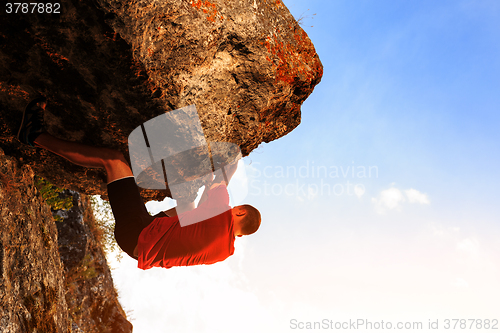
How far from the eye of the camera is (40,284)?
11.7 feet

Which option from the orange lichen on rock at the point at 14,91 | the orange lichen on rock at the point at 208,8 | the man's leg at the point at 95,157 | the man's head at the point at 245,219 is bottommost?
the man's head at the point at 245,219

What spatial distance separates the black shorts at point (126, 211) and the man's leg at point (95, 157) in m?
0.11

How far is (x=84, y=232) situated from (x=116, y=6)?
22.2 ft

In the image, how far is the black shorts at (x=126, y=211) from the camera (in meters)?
3.35

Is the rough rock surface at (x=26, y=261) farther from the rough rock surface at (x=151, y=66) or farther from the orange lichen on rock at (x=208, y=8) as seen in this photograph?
the orange lichen on rock at (x=208, y=8)

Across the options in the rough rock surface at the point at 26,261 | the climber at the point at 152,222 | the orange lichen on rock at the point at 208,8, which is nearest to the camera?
the orange lichen on rock at the point at 208,8

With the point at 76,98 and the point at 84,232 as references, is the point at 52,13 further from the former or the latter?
the point at 84,232

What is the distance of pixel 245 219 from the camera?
3.33m

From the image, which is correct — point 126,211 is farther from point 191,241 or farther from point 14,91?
point 14,91

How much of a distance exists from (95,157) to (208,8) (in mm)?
2192

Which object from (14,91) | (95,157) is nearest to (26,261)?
(95,157)

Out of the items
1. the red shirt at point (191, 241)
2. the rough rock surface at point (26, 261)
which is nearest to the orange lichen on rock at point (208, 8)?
the red shirt at point (191, 241)

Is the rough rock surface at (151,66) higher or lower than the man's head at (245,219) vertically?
higher

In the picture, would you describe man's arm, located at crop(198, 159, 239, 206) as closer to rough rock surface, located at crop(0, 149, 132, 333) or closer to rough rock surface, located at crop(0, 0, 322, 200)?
rough rock surface, located at crop(0, 0, 322, 200)
